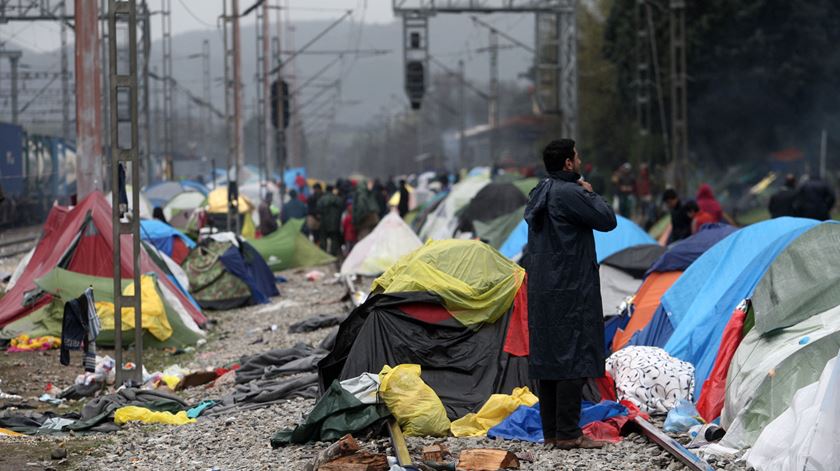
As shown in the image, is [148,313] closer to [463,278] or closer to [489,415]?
[463,278]

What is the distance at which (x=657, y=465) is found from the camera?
7.87 meters

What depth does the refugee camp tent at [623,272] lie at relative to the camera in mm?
14555

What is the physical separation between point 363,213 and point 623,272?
51.9 ft

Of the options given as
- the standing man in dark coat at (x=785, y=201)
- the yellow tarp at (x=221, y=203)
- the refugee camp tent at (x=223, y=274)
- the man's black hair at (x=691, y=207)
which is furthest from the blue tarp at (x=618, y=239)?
the yellow tarp at (x=221, y=203)

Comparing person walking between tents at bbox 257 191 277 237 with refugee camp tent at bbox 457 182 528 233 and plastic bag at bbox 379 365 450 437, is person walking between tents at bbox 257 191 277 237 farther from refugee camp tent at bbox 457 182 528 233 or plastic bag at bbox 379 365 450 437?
plastic bag at bbox 379 365 450 437

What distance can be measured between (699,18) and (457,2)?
17824mm

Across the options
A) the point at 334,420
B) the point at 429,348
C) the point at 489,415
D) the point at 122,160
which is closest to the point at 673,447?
the point at 489,415

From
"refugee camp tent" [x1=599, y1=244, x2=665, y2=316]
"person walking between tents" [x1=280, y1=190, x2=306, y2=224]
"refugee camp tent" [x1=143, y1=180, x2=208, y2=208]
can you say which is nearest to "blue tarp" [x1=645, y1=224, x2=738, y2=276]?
"refugee camp tent" [x1=599, y1=244, x2=665, y2=316]

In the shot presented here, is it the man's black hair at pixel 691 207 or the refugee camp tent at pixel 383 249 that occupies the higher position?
the man's black hair at pixel 691 207

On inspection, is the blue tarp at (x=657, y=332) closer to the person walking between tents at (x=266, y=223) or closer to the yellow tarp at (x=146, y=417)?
the yellow tarp at (x=146, y=417)

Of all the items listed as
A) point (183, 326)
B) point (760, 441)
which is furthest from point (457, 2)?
point (760, 441)

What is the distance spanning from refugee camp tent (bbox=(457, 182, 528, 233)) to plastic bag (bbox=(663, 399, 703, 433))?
1903cm

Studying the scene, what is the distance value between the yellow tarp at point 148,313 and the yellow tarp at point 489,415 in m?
7.26

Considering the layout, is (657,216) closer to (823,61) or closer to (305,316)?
(305,316)
